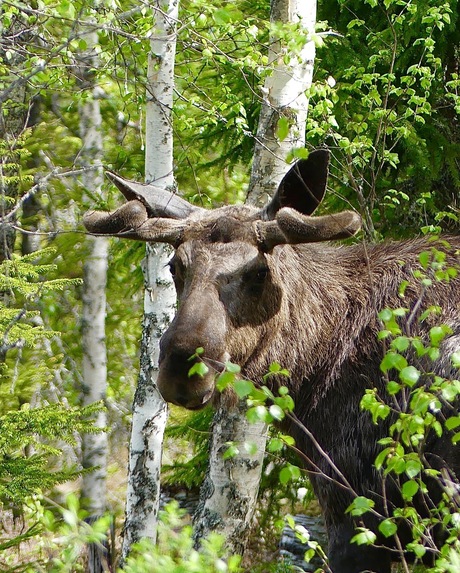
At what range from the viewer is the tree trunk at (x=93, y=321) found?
368 inches

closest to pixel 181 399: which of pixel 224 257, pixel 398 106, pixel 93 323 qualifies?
pixel 224 257

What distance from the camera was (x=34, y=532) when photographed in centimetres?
507

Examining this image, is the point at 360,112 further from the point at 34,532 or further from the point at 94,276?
the point at 34,532

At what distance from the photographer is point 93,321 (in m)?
9.84

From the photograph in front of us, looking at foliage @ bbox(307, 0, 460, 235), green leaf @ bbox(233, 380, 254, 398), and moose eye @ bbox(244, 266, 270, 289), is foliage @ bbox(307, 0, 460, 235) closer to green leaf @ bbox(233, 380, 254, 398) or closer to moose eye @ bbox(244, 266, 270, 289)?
moose eye @ bbox(244, 266, 270, 289)

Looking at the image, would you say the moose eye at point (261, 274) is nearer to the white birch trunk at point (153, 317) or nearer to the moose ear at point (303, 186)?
the moose ear at point (303, 186)

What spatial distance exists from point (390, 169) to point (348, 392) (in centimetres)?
350

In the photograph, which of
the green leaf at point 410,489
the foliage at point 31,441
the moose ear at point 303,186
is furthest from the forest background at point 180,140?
the green leaf at point 410,489

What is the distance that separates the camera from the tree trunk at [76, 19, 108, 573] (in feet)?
30.7

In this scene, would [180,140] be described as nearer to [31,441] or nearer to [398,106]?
[398,106]

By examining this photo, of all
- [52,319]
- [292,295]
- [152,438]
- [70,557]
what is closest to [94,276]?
[52,319]

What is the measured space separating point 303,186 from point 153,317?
6.47 ft

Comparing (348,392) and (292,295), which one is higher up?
(292,295)

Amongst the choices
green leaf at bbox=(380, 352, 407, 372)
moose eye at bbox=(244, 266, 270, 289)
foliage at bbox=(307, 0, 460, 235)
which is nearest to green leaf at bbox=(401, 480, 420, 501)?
green leaf at bbox=(380, 352, 407, 372)
